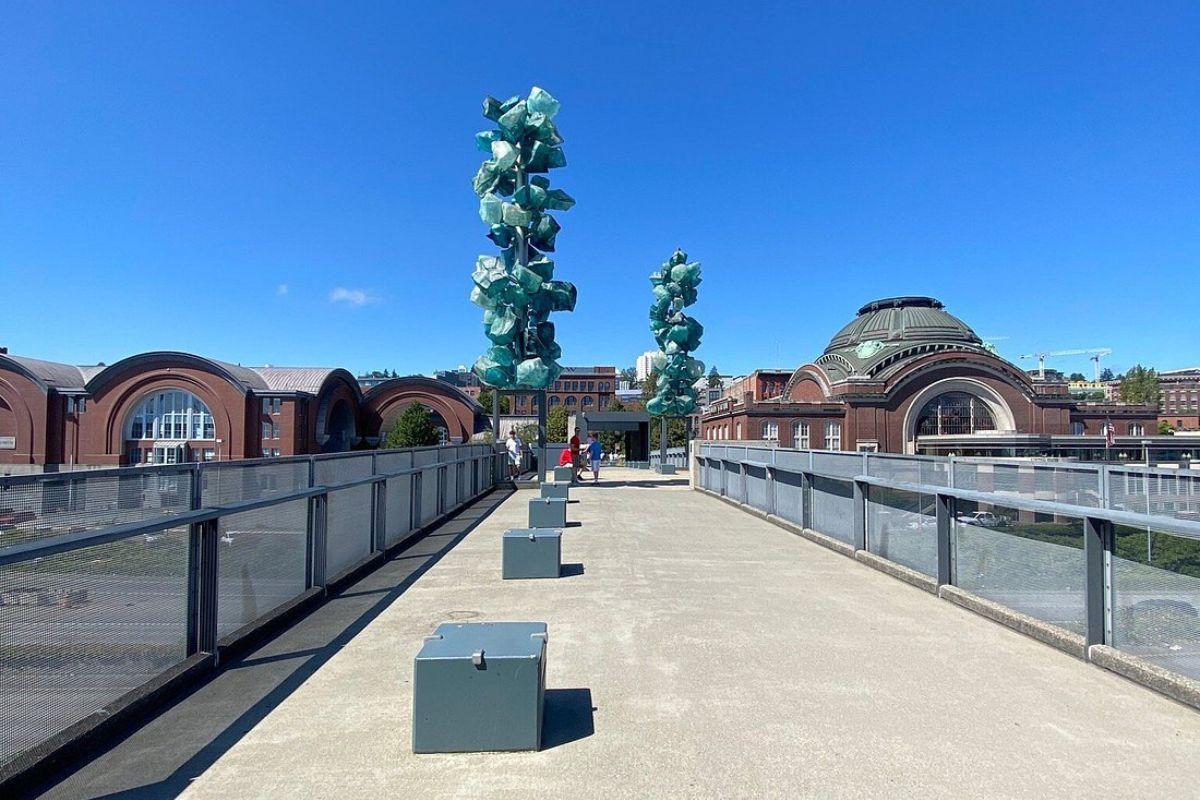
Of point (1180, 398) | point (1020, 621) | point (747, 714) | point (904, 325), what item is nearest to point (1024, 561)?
point (1020, 621)

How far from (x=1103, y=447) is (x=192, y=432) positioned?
240 feet

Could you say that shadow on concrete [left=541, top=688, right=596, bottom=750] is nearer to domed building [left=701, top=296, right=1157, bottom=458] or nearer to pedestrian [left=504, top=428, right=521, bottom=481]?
pedestrian [left=504, top=428, right=521, bottom=481]

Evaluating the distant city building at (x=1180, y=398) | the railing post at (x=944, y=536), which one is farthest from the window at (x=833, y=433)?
the distant city building at (x=1180, y=398)

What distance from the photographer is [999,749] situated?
425 cm

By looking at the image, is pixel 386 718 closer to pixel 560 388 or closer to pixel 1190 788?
pixel 1190 788

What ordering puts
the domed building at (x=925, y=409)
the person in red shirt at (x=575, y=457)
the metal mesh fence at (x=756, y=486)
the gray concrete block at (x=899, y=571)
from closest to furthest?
the gray concrete block at (x=899, y=571) → the metal mesh fence at (x=756, y=486) → the person in red shirt at (x=575, y=457) → the domed building at (x=925, y=409)

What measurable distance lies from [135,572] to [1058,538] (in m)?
7.20

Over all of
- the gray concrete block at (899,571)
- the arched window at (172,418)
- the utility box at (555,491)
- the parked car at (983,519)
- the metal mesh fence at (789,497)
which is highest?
the arched window at (172,418)

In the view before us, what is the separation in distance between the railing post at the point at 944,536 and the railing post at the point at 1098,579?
2.09 metres

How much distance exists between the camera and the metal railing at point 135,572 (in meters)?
3.83

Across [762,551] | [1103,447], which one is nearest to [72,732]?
[762,551]

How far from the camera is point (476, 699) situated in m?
4.14

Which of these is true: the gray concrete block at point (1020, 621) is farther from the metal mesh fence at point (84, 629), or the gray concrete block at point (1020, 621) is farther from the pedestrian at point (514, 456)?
the pedestrian at point (514, 456)

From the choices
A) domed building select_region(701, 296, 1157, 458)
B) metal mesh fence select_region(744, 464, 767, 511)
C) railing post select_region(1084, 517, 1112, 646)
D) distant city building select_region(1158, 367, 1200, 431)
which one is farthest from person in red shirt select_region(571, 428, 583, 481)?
distant city building select_region(1158, 367, 1200, 431)
